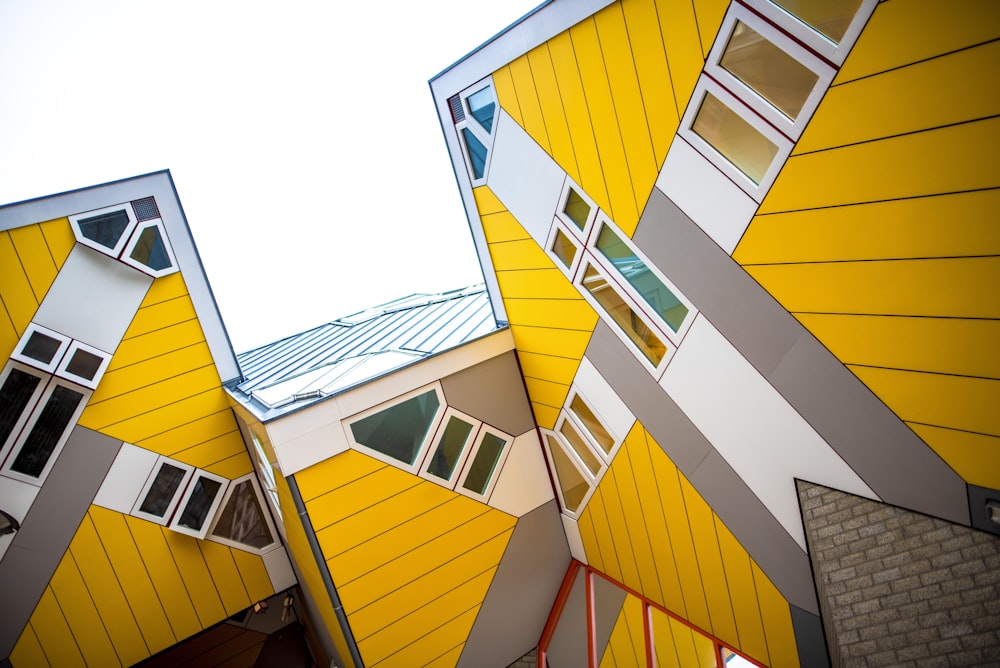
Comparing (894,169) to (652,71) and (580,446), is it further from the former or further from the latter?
(580,446)

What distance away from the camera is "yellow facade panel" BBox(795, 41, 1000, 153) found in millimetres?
1741

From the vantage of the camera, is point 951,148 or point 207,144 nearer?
point 951,148

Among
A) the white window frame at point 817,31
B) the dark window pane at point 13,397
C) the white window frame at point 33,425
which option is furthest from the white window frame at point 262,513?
the white window frame at point 817,31

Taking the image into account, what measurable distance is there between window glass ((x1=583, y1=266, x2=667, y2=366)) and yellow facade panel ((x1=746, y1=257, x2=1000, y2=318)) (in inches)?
30.9

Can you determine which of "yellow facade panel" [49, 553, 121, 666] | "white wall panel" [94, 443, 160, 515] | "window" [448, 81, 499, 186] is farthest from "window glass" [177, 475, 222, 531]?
"window" [448, 81, 499, 186]

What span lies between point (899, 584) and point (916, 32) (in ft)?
6.89

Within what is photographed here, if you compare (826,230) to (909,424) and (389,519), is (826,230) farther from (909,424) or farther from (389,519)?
(389,519)

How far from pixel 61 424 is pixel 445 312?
3333mm

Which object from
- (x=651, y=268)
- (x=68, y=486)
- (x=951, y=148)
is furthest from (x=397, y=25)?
(x=951, y=148)

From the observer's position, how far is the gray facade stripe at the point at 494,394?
4.43 metres

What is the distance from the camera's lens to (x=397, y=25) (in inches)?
251

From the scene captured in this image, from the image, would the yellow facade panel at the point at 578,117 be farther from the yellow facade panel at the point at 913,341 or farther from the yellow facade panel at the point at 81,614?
the yellow facade panel at the point at 81,614

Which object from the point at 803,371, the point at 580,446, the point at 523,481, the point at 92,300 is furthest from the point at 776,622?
the point at 92,300

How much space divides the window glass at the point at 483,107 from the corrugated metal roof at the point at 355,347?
5.04 ft
